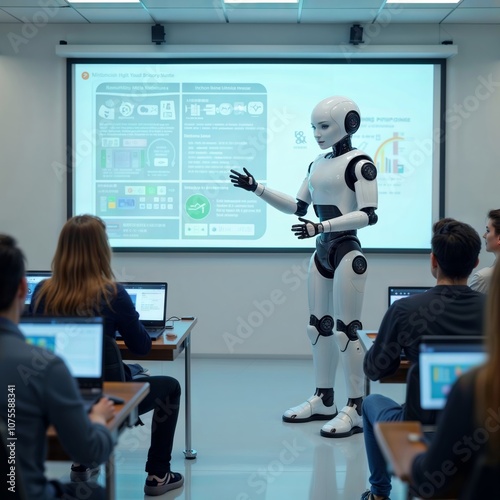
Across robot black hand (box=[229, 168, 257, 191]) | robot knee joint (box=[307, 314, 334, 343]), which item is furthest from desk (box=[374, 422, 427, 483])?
robot black hand (box=[229, 168, 257, 191])

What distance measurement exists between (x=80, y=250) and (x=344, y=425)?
2.05 meters

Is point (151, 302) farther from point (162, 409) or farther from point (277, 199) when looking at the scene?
point (277, 199)

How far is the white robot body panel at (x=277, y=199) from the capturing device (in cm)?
409

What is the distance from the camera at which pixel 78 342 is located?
193 centimetres

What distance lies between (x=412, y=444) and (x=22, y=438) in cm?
94

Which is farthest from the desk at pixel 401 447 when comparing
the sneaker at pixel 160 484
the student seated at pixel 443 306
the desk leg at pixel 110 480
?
the sneaker at pixel 160 484

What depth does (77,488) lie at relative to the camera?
1792mm

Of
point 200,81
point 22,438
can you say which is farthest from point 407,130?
point 22,438

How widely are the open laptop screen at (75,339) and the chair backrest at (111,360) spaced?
1.54 ft

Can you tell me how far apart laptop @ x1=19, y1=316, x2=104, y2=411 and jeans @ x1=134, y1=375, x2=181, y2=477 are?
3.02 ft

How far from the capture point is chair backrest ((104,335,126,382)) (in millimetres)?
2416

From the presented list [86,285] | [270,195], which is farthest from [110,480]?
[270,195]

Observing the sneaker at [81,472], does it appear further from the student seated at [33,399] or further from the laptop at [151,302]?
the student seated at [33,399]

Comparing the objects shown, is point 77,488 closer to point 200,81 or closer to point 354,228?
point 354,228
